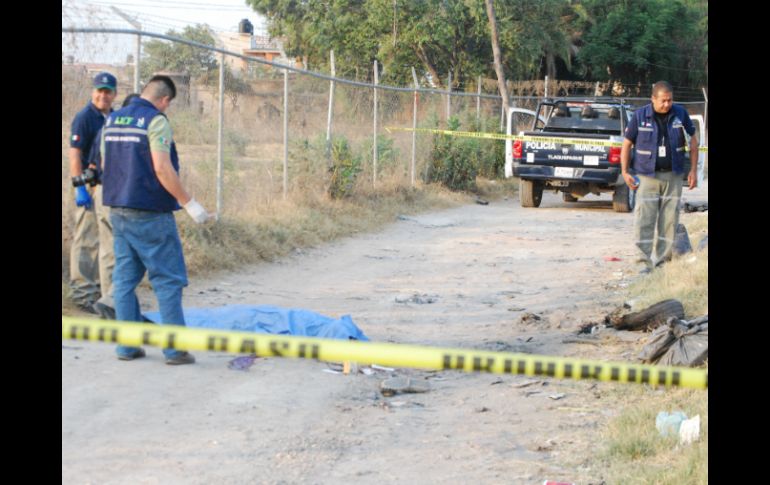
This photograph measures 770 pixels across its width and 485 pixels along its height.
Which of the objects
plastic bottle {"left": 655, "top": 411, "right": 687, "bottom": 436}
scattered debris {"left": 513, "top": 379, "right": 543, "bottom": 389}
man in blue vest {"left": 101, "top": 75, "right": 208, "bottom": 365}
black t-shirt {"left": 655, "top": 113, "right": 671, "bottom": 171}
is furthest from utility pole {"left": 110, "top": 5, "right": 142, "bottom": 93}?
plastic bottle {"left": 655, "top": 411, "right": 687, "bottom": 436}

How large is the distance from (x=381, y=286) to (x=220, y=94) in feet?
9.08

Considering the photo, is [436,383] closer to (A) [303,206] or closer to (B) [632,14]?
(A) [303,206]

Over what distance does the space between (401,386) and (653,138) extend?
484 cm

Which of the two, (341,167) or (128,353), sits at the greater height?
(341,167)

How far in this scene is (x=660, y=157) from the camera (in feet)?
31.8

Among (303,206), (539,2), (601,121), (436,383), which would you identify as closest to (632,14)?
(539,2)

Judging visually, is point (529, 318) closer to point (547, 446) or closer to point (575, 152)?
point (547, 446)

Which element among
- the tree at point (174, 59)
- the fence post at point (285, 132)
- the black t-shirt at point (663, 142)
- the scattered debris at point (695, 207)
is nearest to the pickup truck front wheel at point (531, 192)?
the scattered debris at point (695, 207)

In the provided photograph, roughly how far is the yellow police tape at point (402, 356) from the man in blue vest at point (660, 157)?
665 cm

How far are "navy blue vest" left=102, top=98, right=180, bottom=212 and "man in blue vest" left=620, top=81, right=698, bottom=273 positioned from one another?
17.4ft

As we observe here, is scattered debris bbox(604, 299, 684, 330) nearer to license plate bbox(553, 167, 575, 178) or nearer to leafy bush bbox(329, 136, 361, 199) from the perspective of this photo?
leafy bush bbox(329, 136, 361, 199)

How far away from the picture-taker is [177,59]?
34.1ft

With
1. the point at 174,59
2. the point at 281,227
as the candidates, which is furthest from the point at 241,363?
the point at 281,227

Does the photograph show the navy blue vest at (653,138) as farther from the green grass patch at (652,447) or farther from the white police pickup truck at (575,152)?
the white police pickup truck at (575,152)
